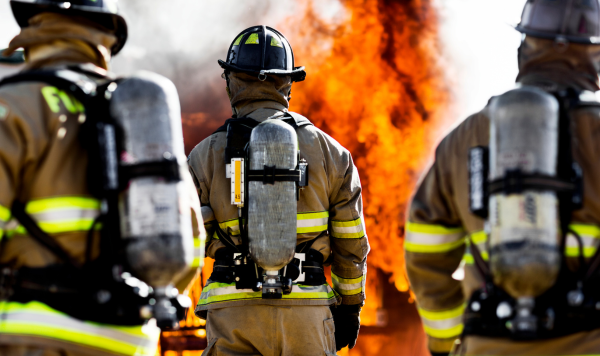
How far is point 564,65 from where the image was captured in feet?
9.30

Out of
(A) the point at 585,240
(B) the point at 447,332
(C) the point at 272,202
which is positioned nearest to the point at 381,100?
(C) the point at 272,202

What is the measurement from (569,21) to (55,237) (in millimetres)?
2072

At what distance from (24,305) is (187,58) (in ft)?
19.1

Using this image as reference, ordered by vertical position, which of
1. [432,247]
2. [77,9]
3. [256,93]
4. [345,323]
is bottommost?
[345,323]

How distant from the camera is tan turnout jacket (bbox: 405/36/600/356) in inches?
100

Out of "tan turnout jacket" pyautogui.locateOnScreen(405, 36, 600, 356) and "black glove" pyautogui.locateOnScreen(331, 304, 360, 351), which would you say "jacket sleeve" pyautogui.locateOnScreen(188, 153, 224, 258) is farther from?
"tan turnout jacket" pyautogui.locateOnScreen(405, 36, 600, 356)

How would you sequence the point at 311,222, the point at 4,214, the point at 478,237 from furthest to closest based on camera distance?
1. the point at 311,222
2. the point at 478,237
3. the point at 4,214

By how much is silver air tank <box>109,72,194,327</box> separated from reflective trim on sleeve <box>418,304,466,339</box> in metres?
1.08

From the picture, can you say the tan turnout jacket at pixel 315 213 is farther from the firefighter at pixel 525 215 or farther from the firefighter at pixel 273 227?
the firefighter at pixel 525 215

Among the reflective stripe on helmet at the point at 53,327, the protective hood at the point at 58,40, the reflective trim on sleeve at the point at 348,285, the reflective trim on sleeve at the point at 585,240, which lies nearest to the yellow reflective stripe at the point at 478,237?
the reflective trim on sleeve at the point at 585,240

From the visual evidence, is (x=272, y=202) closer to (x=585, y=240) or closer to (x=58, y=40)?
(x=58, y=40)

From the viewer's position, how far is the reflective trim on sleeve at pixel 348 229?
14.6 feet

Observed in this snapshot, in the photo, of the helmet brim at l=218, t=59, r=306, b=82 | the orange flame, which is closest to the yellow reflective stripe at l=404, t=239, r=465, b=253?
the helmet brim at l=218, t=59, r=306, b=82

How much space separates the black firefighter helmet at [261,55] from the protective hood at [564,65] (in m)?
2.06
